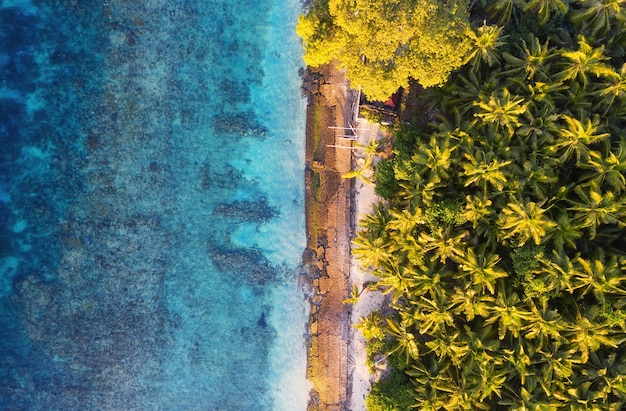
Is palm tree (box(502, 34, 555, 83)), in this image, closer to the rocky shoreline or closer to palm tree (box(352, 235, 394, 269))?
the rocky shoreline

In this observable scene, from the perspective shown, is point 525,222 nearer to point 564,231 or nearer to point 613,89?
point 564,231

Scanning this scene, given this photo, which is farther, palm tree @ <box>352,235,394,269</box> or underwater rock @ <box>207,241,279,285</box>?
underwater rock @ <box>207,241,279,285</box>

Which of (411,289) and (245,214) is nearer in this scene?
(411,289)

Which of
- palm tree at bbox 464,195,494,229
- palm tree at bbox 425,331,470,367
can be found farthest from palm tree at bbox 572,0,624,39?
palm tree at bbox 425,331,470,367

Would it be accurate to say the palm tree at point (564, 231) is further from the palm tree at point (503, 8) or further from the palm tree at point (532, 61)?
the palm tree at point (503, 8)

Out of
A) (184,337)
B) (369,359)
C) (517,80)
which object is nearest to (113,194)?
(184,337)

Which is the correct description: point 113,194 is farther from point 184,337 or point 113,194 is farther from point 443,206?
point 443,206
